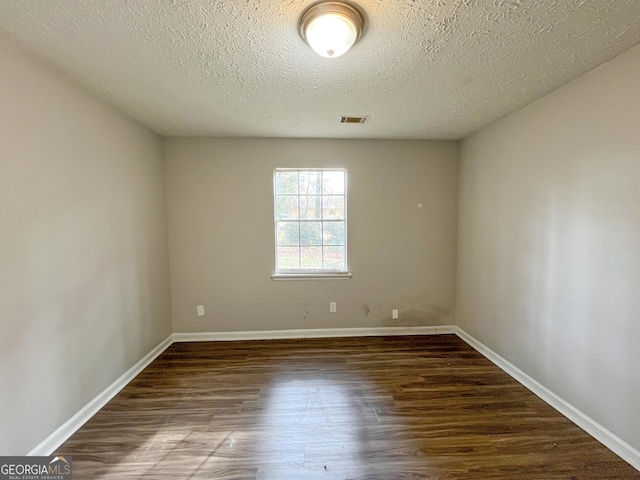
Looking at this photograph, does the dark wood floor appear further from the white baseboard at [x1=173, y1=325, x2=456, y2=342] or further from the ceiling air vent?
the ceiling air vent

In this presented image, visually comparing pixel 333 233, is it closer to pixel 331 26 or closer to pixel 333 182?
pixel 333 182

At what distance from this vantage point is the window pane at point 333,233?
335 cm

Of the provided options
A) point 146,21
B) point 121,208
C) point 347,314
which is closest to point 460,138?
point 347,314

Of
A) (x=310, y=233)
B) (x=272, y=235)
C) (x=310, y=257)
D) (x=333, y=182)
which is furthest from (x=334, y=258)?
(x=333, y=182)

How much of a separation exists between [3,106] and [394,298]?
11.8 feet

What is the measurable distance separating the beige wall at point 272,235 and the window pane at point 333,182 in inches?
4.7

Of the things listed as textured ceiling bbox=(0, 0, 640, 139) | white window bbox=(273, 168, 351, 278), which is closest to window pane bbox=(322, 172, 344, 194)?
white window bbox=(273, 168, 351, 278)

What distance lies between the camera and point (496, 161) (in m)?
2.68

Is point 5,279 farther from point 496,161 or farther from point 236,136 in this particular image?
point 496,161

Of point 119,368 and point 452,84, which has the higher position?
point 452,84

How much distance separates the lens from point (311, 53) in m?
1.56

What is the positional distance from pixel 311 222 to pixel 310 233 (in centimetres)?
14

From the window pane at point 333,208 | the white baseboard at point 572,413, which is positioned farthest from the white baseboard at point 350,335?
the window pane at point 333,208

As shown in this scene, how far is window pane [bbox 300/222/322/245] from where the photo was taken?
11.0 ft
